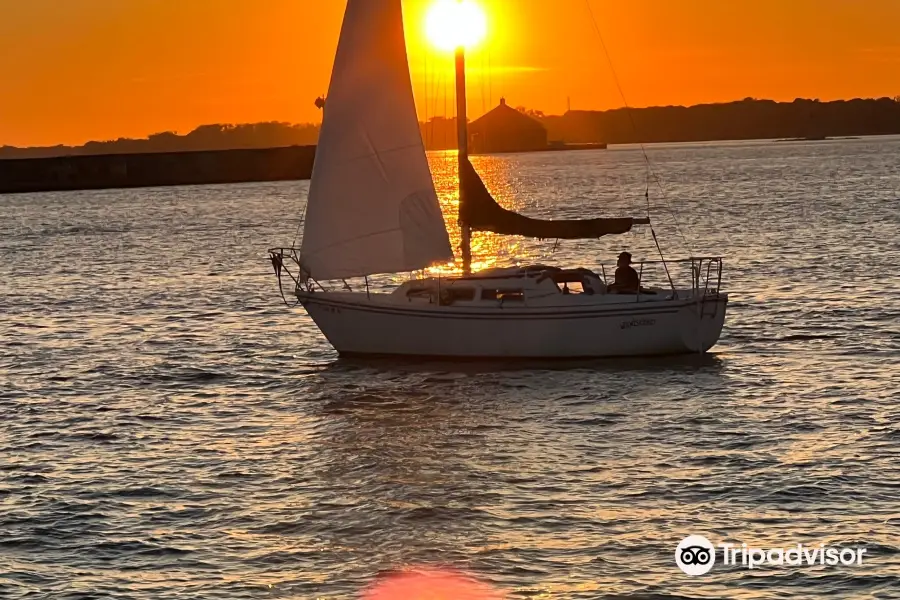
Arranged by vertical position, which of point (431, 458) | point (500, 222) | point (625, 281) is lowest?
point (431, 458)

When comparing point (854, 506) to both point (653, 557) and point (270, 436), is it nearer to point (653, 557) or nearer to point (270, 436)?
point (653, 557)

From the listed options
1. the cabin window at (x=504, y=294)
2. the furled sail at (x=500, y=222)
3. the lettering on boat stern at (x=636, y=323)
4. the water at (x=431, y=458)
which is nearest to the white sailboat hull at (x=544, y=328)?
the lettering on boat stern at (x=636, y=323)

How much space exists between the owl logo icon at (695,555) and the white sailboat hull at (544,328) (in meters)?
12.0

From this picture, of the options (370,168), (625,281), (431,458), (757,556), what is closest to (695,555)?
(757,556)

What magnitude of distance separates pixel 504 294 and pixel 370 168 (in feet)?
13.4

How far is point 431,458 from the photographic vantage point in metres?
23.3

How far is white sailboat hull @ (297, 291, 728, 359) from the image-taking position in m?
29.8

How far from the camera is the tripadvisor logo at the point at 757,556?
17094 mm

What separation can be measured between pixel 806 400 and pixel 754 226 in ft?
181

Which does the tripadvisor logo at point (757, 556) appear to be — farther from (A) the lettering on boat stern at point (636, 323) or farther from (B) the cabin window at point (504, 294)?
(B) the cabin window at point (504, 294)

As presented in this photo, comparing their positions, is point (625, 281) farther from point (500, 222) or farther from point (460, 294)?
point (460, 294)

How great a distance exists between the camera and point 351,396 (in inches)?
1145

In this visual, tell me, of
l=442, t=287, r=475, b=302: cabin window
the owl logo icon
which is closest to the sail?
l=442, t=287, r=475, b=302: cabin window

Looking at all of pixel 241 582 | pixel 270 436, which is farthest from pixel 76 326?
pixel 241 582
